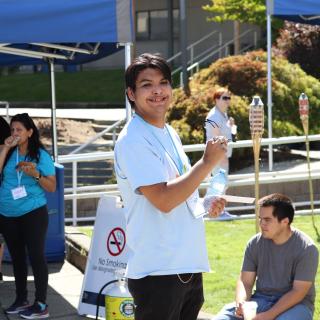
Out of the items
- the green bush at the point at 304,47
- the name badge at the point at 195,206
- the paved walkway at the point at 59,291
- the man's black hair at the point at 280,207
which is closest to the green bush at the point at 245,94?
the green bush at the point at 304,47

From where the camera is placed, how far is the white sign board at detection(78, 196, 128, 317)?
5965 mm

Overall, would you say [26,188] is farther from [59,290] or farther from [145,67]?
[145,67]

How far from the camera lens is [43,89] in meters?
26.9

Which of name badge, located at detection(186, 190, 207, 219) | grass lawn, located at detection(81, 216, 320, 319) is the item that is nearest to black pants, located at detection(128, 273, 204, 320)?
name badge, located at detection(186, 190, 207, 219)

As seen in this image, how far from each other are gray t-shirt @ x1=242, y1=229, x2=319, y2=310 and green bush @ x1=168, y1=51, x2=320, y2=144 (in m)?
8.75

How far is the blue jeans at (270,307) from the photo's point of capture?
15.2ft

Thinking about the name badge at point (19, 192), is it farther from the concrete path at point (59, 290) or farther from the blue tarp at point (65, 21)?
the blue tarp at point (65, 21)

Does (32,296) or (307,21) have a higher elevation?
(307,21)

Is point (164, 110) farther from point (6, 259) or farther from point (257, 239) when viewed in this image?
point (6, 259)

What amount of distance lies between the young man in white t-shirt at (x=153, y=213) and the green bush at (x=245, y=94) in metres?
10.4

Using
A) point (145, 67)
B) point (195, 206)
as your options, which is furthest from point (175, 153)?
point (145, 67)

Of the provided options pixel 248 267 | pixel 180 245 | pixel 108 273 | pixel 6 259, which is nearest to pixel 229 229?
pixel 6 259

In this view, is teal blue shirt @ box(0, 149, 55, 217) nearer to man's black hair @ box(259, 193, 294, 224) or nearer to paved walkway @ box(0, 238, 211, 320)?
paved walkway @ box(0, 238, 211, 320)

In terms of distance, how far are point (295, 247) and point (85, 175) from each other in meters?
10.5
